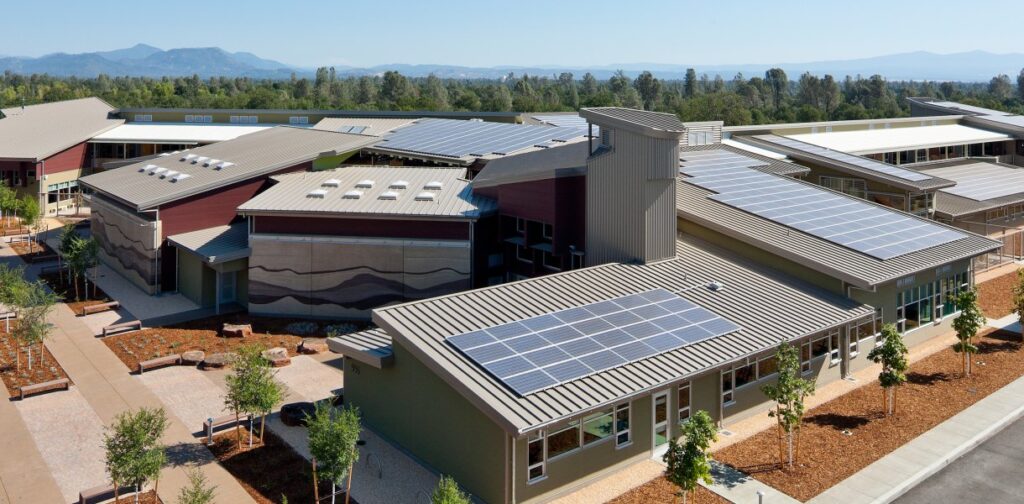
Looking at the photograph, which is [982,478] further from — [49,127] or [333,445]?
[49,127]

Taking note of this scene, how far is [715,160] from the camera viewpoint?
4206cm

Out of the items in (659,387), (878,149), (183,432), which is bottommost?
(183,432)

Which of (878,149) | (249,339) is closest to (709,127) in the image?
(878,149)

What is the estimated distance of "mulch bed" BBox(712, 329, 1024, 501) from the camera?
20.3 m

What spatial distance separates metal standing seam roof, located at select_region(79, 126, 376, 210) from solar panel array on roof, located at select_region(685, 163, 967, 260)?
2260cm

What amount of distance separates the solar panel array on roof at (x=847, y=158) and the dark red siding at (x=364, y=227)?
30.0 m

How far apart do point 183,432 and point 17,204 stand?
41822mm

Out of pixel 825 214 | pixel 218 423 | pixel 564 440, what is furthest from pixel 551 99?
pixel 564 440

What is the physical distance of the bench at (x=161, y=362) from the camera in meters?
28.2

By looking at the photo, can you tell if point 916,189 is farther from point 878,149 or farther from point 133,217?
point 133,217

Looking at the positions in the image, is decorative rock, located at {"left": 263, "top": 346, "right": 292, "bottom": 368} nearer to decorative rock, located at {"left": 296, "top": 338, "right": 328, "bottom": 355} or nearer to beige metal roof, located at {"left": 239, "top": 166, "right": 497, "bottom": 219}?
decorative rock, located at {"left": 296, "top": 338, "right": 328, "bottom": 355}

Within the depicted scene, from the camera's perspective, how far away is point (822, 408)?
2484 cm

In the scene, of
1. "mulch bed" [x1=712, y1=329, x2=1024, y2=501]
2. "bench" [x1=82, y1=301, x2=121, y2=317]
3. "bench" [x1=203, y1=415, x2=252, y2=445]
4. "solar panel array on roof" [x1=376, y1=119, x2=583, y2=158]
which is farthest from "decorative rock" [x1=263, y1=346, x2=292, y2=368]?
"solar panel array on roof" [x1=376, y1=119, x2=583, y2=158]

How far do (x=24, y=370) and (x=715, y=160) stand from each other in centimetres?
3485
